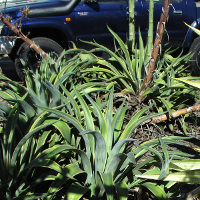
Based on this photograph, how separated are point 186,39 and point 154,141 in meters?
3.92

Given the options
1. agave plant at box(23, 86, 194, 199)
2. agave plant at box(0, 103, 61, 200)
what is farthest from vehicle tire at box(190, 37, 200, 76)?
agave plant at box(0, 103, 61, 200)

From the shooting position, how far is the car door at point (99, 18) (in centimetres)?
553

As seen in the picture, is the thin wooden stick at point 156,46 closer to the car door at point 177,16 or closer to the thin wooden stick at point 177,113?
the thin wooden stick at point 177,113

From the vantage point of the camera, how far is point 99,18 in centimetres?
554

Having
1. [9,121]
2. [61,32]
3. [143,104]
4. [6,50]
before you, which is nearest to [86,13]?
[61,32]

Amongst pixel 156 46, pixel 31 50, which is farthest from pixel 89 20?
pixel 156 46

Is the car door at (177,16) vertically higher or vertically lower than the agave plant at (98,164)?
higher

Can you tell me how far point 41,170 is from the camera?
2.38 metres

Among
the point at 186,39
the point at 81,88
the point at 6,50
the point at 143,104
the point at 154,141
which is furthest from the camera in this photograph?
the point at 186,39

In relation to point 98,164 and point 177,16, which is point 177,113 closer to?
point 98,164

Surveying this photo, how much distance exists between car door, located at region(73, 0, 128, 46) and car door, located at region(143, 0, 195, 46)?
478 millimetres

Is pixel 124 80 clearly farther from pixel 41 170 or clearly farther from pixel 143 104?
pixel 41 170

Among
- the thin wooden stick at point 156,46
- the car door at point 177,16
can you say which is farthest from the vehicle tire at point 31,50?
the thin wooden stick at point 156,46

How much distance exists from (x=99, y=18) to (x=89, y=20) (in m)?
0.19
